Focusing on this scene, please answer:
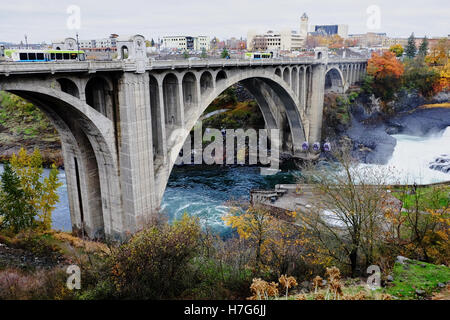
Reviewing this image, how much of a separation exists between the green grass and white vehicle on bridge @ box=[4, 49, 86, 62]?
20645 millimetres

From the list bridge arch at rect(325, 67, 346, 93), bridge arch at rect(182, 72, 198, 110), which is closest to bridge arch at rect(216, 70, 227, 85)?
bridge arch at rect(182, 72, 198, 110)

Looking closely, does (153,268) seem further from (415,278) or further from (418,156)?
(418,156)

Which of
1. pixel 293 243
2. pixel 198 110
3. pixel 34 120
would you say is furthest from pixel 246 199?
pixel 34 120

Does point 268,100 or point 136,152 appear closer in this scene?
point 136,152

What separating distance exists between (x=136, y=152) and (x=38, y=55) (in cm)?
792

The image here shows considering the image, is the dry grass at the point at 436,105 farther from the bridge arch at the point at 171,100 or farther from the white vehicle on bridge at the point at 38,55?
the white vehicle on bridge at the point at 38,55

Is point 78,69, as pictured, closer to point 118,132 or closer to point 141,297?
point 118,132

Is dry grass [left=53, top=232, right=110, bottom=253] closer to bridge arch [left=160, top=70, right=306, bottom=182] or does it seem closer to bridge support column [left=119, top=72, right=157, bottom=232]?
bridge support column [left=119, top=72, right=157, bottom=232]

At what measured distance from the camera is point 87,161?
24.8 meters

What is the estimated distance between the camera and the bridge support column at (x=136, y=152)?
2198 centimetres

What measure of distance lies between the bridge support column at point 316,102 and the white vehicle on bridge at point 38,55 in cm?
3367

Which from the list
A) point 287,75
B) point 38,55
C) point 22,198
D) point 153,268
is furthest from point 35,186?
point 287,75

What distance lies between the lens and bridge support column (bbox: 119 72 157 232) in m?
22.0

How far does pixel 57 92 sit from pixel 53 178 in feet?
35.4
